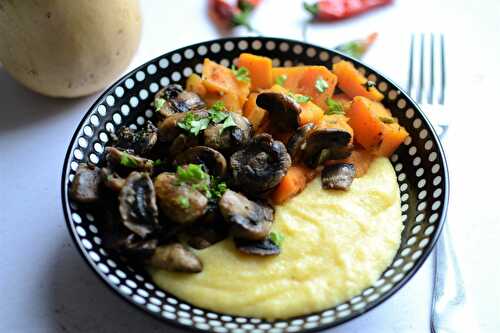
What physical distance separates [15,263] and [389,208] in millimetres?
2254

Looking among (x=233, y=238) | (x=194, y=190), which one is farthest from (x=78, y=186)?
(x=233, y=238)

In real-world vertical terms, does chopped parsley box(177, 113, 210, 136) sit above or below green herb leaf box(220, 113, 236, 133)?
below

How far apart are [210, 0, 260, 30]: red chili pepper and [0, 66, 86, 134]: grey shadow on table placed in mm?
1418

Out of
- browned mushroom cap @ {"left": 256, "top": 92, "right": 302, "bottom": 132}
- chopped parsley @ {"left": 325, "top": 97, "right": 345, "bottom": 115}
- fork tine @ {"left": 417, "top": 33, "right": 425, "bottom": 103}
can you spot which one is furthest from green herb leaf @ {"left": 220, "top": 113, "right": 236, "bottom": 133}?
fork tine @ {"left": 417, "top": 33, "right": 425, "bottom": 103}

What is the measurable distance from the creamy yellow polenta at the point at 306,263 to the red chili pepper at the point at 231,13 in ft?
6.51

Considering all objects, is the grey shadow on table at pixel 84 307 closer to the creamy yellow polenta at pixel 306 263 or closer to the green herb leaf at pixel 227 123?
the creamy yellow polenta at pixel 306 263

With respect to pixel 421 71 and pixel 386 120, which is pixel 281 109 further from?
pixel 421 71

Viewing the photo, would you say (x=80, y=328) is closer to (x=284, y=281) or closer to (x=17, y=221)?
(x=17, y=221)

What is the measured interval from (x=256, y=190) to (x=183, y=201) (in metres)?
0.49

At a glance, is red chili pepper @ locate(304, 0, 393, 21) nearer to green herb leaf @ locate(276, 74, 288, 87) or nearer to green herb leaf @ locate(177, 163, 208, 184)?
green herb leaf @ locate(276, 74, 288, 87)

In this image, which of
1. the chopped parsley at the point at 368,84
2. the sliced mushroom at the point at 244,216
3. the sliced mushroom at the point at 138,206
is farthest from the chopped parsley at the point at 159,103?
the chopped parsley at the point at 368,84

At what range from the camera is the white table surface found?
3057 mm

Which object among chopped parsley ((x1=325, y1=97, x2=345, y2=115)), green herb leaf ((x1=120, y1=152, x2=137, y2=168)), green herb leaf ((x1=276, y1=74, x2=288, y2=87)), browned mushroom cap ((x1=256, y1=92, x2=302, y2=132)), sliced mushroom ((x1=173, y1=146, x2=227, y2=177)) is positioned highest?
green herb leaf ((x1=276, y1=74, x2=288, y2=87))

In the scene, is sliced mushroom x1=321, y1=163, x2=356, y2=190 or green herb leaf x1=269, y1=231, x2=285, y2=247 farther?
sliced mushroom x1=321, y1=163, x2=356, y2=190
